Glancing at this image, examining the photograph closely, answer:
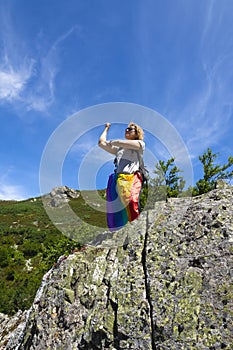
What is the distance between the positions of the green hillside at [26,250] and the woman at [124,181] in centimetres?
164

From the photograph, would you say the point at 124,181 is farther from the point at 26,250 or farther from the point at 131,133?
the point at 26,250

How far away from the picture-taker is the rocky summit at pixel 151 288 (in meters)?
3.70

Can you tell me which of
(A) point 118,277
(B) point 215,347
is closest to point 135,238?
(A) point 118,277

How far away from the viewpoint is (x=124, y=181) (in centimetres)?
544

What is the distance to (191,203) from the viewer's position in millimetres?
5277

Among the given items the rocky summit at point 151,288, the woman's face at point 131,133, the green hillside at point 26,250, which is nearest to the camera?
the rocky summit at point 151,288

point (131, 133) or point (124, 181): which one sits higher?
point (131, 133)

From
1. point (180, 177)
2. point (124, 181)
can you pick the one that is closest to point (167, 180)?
point (180, 177)

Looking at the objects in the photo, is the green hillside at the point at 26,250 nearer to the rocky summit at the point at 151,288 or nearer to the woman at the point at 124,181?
the woman at the point at 124,181

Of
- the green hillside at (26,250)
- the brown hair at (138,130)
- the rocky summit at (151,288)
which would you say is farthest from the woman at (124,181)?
the green hillside at (26,250)

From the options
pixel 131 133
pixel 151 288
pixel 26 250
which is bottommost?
pixel 151 288

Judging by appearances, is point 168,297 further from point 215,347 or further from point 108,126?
point 108,126

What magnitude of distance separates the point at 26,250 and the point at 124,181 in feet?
109

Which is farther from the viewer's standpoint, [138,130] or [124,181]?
[138,130]
